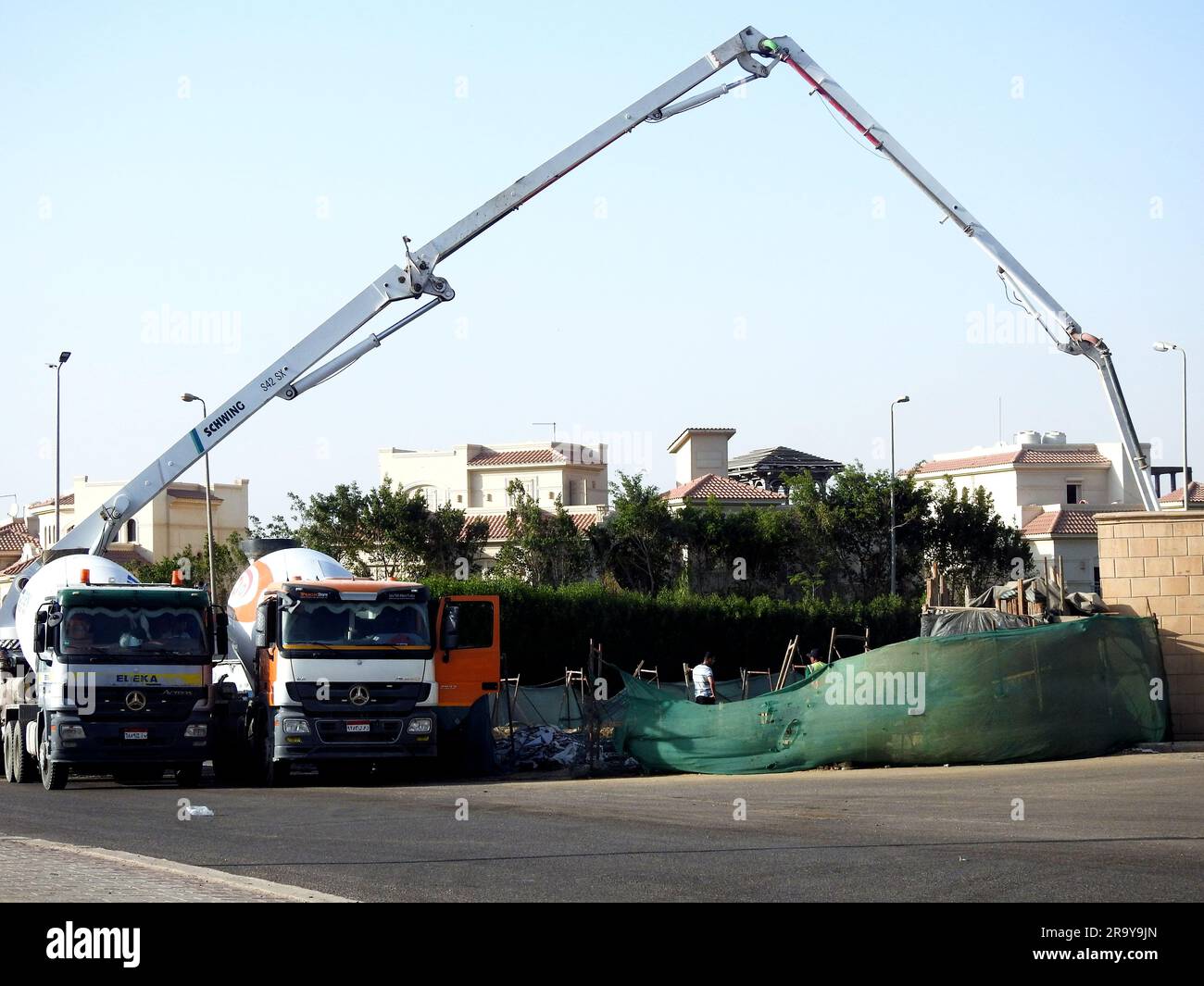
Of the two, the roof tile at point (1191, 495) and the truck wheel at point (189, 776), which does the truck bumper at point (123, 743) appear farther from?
the roof tile at point (1191, 495)

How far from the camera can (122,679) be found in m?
21.5

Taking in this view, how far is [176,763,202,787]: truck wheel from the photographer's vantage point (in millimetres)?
22750

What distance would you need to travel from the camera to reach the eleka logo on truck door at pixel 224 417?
89.2 ft

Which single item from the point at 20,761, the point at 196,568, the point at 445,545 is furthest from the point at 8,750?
the point at 196,568

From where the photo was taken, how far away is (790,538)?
2395 inches

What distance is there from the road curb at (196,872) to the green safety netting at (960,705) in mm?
11365

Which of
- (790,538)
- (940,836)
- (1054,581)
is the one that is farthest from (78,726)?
(790,538)

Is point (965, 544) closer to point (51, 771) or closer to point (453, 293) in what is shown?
point (453, 293)

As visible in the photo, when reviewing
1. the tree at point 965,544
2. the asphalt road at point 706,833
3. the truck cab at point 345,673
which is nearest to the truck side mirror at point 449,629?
the truck cab at point 345,673

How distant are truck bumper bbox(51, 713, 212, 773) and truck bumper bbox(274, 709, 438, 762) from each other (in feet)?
3.94

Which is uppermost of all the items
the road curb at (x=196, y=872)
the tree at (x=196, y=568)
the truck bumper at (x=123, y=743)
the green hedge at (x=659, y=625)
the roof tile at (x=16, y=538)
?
the roof tile at (x=16, y=538)

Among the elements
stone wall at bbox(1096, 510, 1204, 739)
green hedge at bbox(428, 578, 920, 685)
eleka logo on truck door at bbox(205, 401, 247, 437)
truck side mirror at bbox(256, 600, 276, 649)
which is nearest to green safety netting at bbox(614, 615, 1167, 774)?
stone wall at bbox(1096, 510, 1204, 739)
